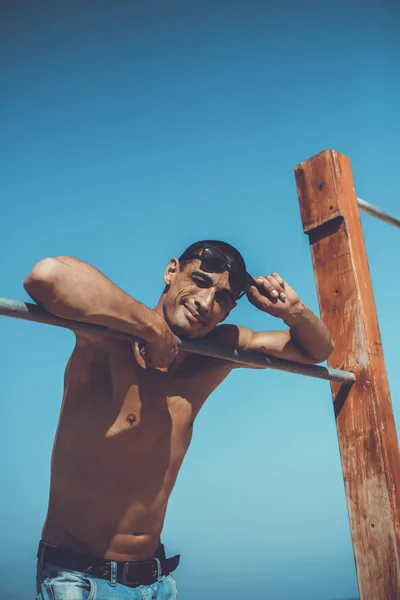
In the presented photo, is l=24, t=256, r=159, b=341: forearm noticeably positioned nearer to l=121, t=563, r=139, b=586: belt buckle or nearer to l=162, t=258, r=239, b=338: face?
l=162, t=258, r=239, b=338: face

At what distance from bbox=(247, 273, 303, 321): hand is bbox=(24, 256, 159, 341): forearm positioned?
2.07 ft

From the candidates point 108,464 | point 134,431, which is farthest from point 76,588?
point 134,431

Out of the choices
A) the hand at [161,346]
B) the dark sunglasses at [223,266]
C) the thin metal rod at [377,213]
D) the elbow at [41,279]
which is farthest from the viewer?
the thin metal rod at [377,213]

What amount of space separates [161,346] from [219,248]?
79 cm

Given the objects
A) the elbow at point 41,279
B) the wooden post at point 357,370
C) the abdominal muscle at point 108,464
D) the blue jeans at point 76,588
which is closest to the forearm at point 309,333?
the wooden post at point 357,370

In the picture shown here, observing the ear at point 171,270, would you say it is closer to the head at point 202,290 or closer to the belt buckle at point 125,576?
the head at point 202,290

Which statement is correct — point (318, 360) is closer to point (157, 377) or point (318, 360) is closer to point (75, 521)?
point (157, 377)

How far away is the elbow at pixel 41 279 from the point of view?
1.97 meters

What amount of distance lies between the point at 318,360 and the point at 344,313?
30cm

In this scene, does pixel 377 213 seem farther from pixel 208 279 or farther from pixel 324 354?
pixel 208 279

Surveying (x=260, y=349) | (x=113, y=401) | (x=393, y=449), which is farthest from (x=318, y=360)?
(x=113, y=401)

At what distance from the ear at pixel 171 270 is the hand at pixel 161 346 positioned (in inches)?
27.7

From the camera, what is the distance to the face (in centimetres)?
261

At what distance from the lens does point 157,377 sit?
2.66 m
